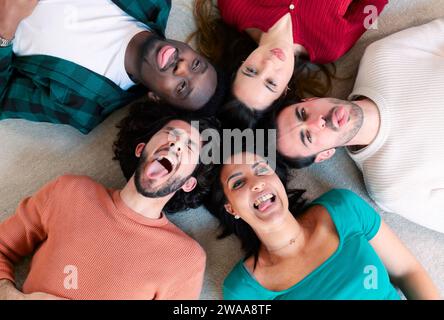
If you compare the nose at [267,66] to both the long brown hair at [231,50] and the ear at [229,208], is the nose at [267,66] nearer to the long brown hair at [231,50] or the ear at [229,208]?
the long brown hair at [231,50]

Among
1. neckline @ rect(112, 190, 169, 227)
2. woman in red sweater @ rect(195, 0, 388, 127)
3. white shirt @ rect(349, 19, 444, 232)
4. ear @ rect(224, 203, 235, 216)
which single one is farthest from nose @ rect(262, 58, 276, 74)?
neckline @ rect(112, 190, 169, 227)

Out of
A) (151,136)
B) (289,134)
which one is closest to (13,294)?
(151,136)

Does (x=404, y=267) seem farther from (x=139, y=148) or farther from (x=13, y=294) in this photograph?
(x=13, y=294)

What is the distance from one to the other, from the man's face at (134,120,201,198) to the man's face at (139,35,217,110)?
0.39 feet

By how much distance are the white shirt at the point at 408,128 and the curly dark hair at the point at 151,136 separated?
0.54 m

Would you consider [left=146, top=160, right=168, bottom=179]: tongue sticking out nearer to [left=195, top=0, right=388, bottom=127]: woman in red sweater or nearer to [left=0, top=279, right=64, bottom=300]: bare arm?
[left=195, top=0, right=388, bottom=127]: woman in red sweater

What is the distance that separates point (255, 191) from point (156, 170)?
0.30 m

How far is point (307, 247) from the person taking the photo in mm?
1323

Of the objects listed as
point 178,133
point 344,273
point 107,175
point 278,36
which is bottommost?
point 107,175

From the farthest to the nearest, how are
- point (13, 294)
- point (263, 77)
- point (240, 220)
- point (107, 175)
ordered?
point (107, 175) → point (240, 220) → point (263, 77) → point (13, 294)

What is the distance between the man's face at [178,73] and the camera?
1299mm
